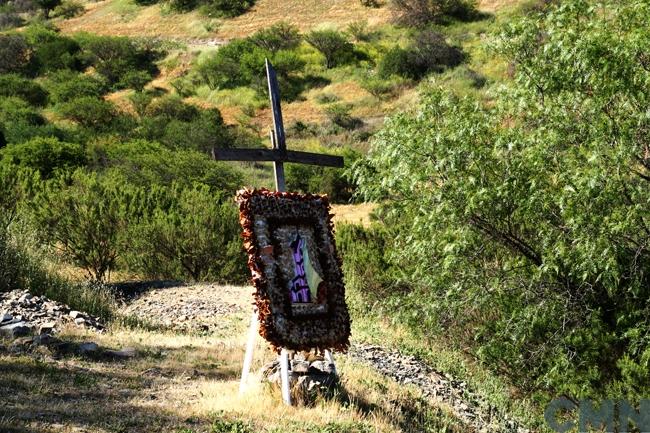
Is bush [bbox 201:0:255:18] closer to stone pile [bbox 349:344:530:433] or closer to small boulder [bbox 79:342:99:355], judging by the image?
stone pile [bbox 349:344:530:433]

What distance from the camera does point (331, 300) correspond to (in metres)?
7.21

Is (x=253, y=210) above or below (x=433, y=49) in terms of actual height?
above

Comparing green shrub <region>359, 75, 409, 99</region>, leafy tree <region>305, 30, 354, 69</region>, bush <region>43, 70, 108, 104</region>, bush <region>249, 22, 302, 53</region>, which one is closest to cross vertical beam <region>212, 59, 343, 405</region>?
green shrub <region>359, 75, 409, 99</region>

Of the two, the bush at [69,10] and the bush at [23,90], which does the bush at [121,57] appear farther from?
the bush at [69,10]

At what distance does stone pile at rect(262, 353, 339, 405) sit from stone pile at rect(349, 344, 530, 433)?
219 cm

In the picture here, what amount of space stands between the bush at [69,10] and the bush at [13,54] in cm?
1589

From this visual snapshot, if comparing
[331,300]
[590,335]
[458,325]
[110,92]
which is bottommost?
[110,92]

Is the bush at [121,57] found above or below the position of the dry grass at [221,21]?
below

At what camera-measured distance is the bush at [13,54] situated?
57.5m

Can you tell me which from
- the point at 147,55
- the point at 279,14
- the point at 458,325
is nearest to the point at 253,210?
the point at 458,325

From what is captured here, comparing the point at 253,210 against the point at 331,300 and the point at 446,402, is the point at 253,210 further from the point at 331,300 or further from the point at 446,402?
the point at 446,402

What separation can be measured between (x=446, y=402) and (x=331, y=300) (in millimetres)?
2877

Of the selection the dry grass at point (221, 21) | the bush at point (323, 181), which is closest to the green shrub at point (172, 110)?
the bush at point (323, 181)

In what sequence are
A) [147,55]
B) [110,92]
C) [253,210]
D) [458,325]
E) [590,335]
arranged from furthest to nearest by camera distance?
1. [147,55]
2. [110,92]
3. [458,325]
4. [590,335]
5. [253,210]
